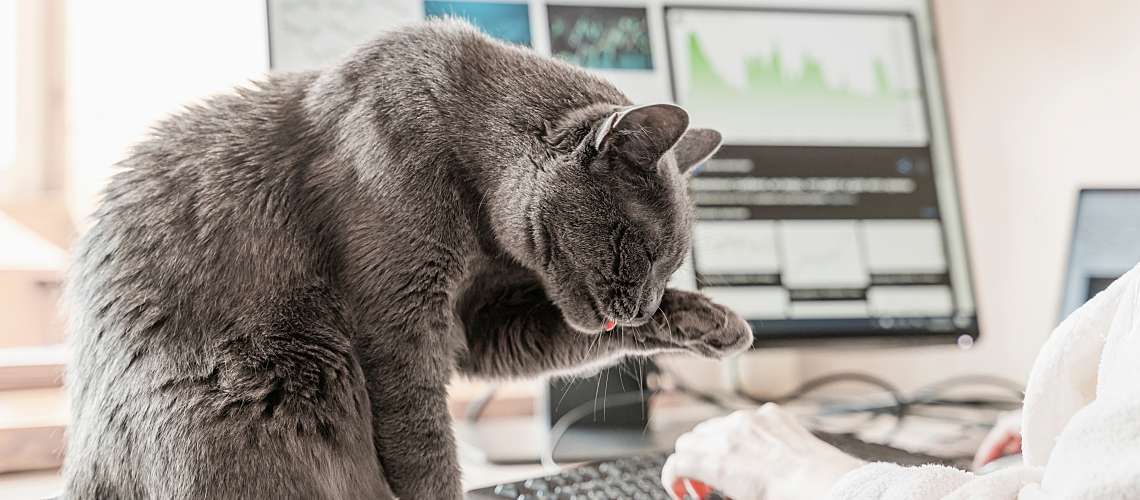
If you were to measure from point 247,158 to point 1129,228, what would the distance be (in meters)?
1.17

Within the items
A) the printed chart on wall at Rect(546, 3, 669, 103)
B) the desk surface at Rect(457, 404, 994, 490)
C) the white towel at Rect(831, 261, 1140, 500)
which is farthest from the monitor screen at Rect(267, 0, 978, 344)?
the white towel at Rect(831, 261, 1140, 500)

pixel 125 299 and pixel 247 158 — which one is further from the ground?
pixel 247 158

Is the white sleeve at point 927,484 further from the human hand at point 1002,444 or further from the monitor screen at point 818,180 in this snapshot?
the monitor screen at point 818,180

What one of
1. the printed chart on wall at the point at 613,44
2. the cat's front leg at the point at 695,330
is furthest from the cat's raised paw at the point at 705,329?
the printed chart on wall at the point at 613,44

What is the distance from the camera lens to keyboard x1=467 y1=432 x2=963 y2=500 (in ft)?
2.40

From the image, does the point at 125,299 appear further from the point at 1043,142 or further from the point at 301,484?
the point at 1043,142

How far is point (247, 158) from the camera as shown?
25.6 inches

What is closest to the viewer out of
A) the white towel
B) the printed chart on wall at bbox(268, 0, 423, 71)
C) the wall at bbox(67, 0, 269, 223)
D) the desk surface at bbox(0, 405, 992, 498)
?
the white towel

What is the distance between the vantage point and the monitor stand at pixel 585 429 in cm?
106

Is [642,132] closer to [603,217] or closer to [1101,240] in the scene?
[603,217]

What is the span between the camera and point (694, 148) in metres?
0.81

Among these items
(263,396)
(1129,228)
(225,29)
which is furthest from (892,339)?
(225,29)

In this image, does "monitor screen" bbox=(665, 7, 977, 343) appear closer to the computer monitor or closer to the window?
the computer monitor

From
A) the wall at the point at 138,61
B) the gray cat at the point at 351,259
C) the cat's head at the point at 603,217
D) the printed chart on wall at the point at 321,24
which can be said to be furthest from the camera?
the wall at the point at 138,61
